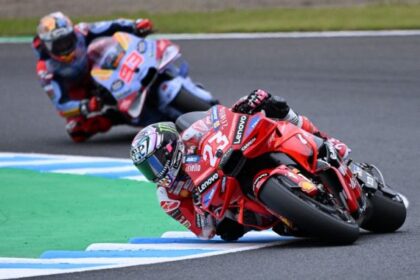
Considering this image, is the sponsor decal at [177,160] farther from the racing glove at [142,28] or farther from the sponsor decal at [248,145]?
the racing glove at [142,28]

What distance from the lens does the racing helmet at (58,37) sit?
49.6 ft

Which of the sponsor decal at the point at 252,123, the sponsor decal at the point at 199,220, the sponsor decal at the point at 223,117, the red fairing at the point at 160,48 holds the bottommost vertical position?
the red fairing at the point at 160,48

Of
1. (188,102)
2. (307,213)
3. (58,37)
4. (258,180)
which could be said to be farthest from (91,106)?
(307,213)

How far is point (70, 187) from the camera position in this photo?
12891 mm

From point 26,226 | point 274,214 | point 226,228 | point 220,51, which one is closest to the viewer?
point 274,214

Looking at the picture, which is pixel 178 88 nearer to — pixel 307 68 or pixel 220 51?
pixel 307 68

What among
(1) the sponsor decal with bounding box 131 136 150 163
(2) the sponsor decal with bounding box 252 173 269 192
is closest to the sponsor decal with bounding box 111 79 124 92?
(1) the sponsor decal with bounding box 131 136 150 163

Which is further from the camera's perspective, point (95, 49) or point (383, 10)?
point (383, 10)

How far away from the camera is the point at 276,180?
8.46 m

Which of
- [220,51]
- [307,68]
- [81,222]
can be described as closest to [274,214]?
[81,222]

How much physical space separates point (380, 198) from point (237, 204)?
1.07m

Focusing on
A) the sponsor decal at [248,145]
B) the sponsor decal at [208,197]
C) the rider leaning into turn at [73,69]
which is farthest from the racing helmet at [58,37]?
the sponsor decal at [248,145]

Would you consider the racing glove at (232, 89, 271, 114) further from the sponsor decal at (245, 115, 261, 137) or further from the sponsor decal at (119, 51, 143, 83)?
the sponsor decal at (119, 51, 143, 83)

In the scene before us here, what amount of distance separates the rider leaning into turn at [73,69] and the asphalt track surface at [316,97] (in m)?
0.28
